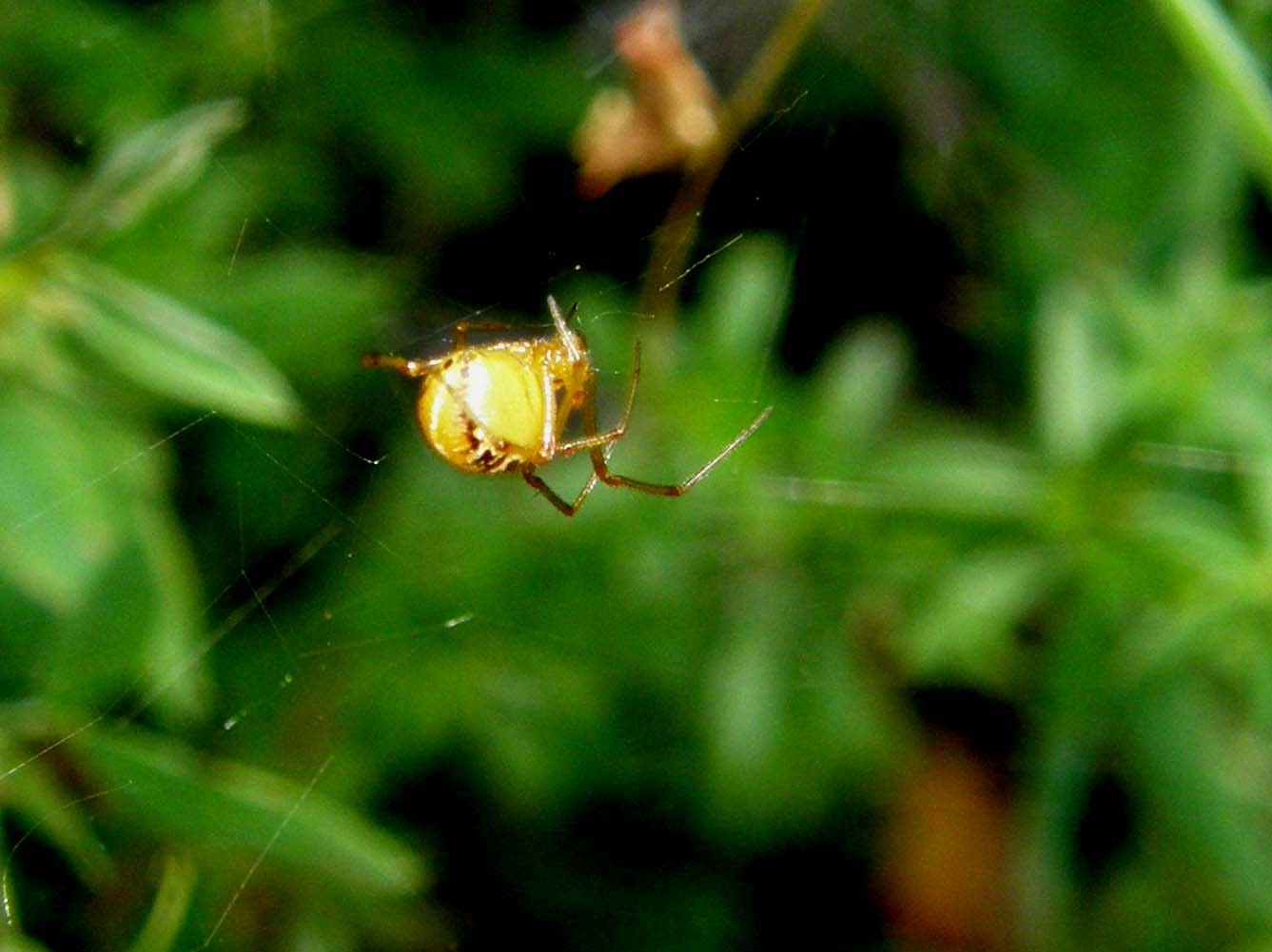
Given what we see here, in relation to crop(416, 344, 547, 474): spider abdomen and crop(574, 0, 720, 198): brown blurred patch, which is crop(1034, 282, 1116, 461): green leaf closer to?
crop(574, 0, 720, 198): brown blurred patch

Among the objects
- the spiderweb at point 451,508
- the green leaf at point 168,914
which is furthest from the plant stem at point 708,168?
the green leaf at point 168,914

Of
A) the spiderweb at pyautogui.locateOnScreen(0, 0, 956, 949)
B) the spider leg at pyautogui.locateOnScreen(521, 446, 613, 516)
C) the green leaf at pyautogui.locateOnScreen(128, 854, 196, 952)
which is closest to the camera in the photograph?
the green leaf at pyautogui.locateOnScreen(128, 854, 196, 952)

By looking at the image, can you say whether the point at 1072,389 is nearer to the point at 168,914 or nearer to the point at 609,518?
the point at 609,518

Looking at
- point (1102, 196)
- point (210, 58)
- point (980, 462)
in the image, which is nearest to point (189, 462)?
point (210, 58)

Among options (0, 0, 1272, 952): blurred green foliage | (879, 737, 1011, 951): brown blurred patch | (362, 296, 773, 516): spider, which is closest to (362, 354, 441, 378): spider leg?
(362, 296, 773, 516): spider

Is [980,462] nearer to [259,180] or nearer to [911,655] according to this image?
[911,655]
